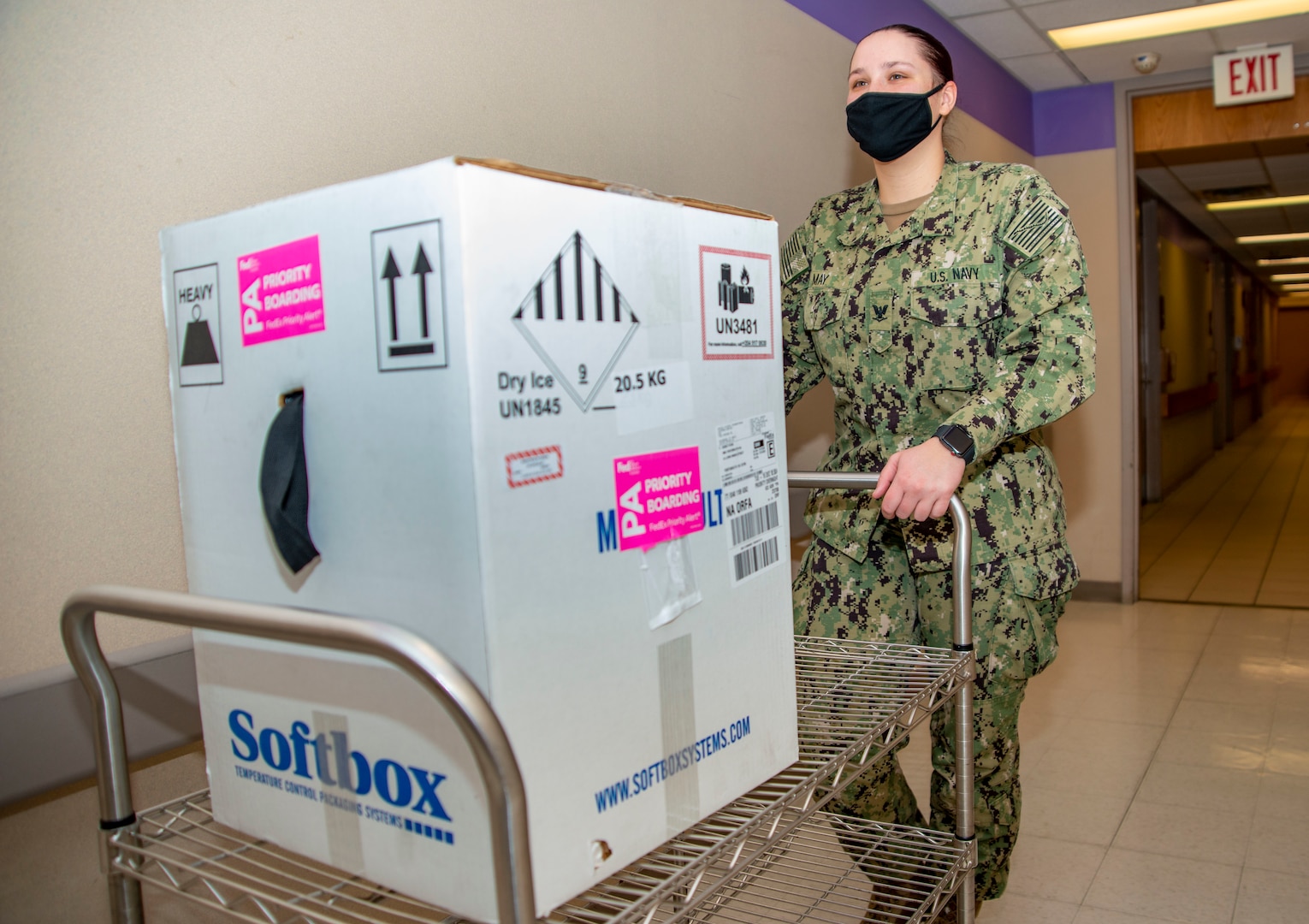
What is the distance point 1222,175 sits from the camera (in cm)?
712

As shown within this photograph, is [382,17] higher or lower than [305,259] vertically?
higher

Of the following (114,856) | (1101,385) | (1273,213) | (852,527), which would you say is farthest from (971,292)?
(1273,213)

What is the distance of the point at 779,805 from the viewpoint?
0.86 meters

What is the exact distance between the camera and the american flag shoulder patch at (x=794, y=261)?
1691 mm

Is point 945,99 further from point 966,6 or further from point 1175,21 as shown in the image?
point 1175,21

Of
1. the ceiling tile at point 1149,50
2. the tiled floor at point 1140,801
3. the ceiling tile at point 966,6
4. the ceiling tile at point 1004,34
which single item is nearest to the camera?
the tiled floor at point 1140,801

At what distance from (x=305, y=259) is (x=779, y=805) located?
590 millimetres

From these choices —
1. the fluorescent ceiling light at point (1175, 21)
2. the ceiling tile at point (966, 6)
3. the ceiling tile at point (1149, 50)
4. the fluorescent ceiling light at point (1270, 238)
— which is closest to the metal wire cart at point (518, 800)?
the ceiling tile at point (966, 6)

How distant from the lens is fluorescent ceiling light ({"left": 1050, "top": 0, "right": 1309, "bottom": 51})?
363 centimetres

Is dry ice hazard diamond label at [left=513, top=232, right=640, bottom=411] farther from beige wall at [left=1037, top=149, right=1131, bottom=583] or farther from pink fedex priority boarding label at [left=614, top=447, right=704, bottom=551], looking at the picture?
beige wall at [left=1037, top=149, right=1131, bottom=583]

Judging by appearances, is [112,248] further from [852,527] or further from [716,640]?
[852,527]

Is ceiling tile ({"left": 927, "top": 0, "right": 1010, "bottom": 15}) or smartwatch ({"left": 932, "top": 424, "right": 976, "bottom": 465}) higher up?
ceiling tile ({"left": 927, "top": 0, "right": 1010, "bottom": 15})

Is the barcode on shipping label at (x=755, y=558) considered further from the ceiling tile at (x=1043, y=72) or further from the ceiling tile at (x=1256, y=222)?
the ceiling tile at (x=1256, y=222)

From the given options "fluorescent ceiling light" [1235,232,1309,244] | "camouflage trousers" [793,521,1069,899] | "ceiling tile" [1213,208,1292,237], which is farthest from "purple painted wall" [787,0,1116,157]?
"fluorescent ceiling light" [1235,232,1309,244]
